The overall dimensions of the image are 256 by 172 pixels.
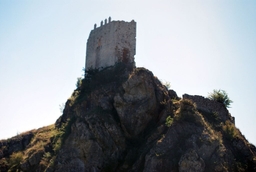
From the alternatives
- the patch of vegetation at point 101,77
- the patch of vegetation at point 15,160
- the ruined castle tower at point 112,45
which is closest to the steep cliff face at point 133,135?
the patch of vegetation at point 101,77

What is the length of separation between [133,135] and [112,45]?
11312mm

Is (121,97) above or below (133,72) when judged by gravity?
below

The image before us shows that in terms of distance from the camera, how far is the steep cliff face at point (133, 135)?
1006 inches

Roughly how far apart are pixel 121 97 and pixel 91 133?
473 centimetres

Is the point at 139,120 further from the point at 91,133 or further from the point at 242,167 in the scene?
the point at 242,167

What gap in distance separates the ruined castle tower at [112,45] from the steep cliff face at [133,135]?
1.72 metres

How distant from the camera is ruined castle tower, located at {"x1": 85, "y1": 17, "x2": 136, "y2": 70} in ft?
119

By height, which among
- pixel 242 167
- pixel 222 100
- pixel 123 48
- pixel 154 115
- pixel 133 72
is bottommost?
pixel 242 167

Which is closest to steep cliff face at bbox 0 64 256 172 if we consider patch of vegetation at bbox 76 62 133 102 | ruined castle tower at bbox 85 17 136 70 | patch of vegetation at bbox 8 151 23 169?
patch of vegetation at bbox 76 62 133 102

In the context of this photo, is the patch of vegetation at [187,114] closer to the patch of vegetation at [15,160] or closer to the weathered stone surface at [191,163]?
the weathered stone surface at [191,163]

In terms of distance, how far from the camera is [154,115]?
101 ft

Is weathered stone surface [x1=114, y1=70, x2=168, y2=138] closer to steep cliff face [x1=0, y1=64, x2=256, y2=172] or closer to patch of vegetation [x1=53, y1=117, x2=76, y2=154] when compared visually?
steep cliff face [x1=0, y1=64, x2=256, y2=172]

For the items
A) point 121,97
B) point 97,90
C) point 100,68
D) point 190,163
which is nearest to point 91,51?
point 100,68

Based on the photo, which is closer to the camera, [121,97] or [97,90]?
[121,97]
